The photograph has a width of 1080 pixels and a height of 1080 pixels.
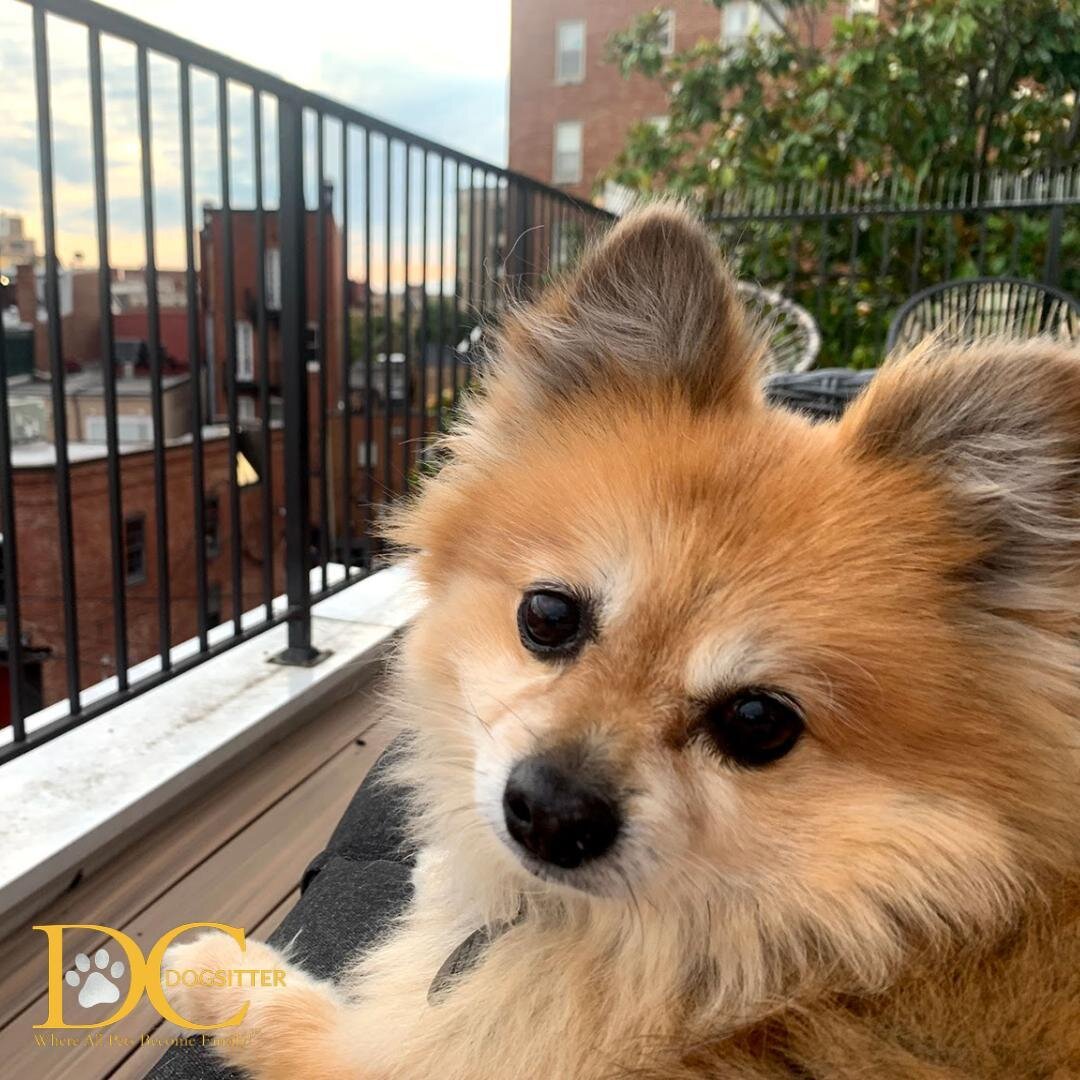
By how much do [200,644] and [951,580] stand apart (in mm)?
2171

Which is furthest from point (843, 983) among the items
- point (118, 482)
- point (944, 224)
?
point (944, 224)

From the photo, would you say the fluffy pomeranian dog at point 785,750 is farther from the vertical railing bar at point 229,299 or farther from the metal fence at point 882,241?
the metal fence at point 882,241

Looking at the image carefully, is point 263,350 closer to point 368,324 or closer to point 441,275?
point 368,324

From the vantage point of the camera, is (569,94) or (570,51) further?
(569,94)

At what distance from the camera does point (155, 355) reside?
2428mm

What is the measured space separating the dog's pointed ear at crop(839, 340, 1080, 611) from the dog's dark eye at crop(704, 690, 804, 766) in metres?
0.28

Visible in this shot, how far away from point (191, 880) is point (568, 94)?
2468cm

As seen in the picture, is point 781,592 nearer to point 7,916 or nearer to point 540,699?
point 540,699

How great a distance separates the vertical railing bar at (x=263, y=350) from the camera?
267 centimetres

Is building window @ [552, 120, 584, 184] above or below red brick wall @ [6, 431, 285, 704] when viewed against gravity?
above

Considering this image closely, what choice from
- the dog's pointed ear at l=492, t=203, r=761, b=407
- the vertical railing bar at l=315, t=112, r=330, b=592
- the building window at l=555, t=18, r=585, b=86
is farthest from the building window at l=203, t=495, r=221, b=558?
the building window at l=555, t=18, r=585, b=86

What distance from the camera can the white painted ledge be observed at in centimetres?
163

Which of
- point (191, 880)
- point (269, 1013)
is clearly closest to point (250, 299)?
point (191, 880)

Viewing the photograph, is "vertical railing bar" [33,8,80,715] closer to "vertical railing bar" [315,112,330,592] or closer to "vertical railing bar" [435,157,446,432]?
"vertical railing bar" [315,112,330,592]
